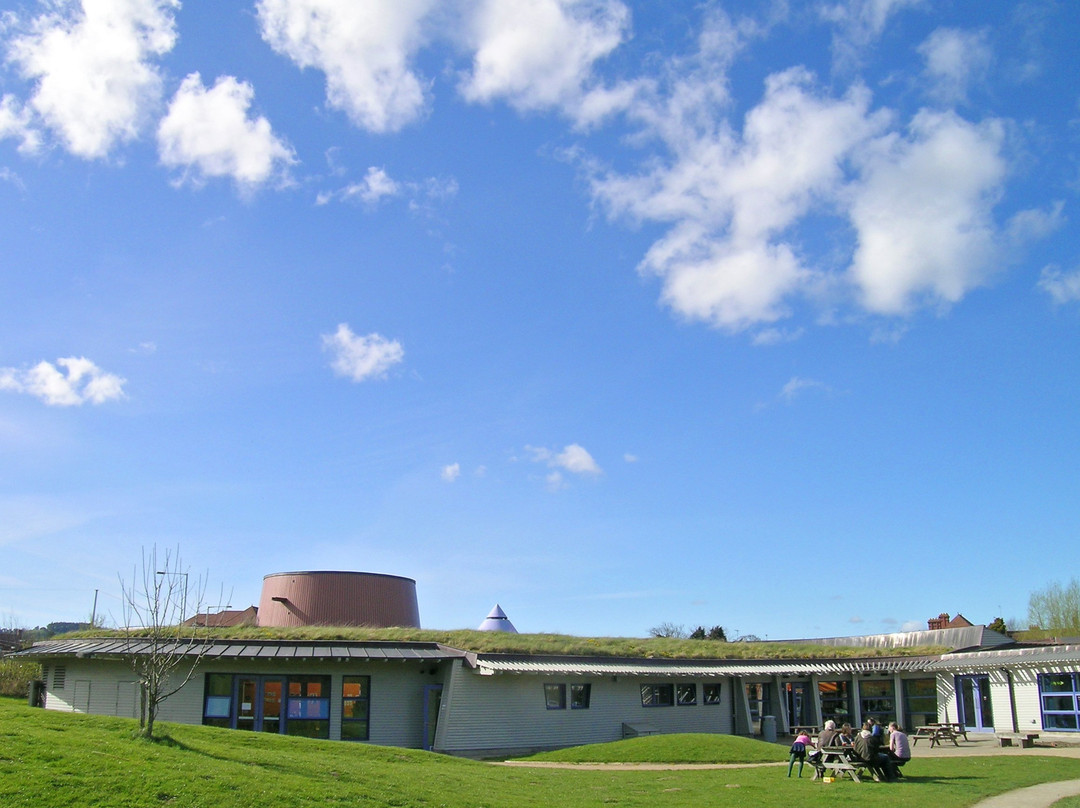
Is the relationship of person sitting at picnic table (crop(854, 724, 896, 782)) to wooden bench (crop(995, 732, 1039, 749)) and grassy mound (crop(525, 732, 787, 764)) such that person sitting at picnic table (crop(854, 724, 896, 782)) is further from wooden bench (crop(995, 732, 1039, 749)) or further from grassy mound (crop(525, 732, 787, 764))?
wooden bench (crop(995, 732, 1039, 749))

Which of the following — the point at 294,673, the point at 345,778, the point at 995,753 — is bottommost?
the point at 995,753

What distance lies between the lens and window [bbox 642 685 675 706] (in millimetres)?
28953

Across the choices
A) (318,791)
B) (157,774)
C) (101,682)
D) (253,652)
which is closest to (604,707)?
(253,652)

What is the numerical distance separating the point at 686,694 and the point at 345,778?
18.8 metres

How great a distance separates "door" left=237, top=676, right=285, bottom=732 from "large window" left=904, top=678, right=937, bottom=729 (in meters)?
21.9

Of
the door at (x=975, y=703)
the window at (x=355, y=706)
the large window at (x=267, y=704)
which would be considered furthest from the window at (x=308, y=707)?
the door at (x=975, y=703)

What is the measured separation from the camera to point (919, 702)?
3161cm

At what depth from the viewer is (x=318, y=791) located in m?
11.8

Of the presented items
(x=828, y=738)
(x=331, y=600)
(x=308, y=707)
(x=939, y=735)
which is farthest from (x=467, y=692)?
(x=939, y=735)

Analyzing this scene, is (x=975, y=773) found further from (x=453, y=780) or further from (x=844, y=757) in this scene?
(x=453, y=780)

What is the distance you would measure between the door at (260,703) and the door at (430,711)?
3.97m

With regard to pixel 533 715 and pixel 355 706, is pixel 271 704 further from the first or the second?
pixel 533 715

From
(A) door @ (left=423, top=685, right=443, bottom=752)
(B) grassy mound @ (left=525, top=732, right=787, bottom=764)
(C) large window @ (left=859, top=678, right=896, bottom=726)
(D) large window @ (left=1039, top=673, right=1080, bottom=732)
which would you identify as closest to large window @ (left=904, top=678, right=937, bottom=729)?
(C) large window @ (left=859, top=678, right=896, bottom=726)

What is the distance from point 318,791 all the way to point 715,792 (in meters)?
7.42
